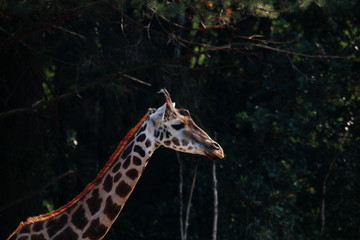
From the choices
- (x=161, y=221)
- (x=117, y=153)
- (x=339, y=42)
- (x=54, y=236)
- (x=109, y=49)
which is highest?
(x=339, y=42)

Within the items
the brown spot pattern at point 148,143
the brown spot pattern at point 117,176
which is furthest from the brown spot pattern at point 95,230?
the brown spot pattern at point 148,143

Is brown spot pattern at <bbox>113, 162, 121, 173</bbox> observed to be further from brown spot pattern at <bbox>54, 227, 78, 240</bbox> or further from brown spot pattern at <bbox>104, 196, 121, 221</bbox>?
brown spot pattern at <bbox>54, 227, 78, 240</bbox>

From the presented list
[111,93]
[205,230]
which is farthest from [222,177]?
[111,93]

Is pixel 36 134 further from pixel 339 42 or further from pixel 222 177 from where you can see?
pixel 339 42

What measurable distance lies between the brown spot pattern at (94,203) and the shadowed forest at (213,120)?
163 inches

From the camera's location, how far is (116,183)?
6.94m

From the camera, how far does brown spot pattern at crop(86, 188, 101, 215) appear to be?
22.7 ft

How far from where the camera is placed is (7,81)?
453 inches

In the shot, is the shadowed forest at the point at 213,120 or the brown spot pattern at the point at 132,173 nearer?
the brown spot pattern at the point at 132,173

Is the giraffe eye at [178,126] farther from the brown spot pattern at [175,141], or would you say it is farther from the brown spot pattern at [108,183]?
the brown spot pattern at [108,183]

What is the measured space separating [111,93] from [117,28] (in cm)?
114

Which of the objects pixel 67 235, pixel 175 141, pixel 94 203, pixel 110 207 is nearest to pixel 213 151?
pixel 175 141

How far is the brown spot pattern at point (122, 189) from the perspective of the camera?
6.93 m

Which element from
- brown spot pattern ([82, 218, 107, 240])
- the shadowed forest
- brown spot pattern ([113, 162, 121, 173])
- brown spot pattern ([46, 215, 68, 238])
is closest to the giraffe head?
brown spot pattern ([113, 162, 121, 173])
